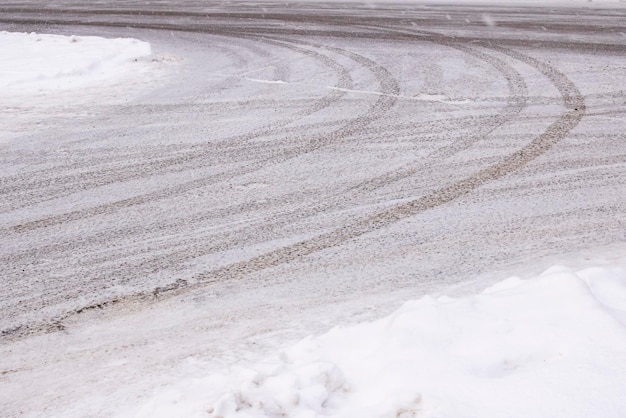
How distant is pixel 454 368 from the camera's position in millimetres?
3303

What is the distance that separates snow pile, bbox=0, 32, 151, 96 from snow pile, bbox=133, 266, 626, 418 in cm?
796

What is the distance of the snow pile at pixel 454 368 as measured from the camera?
10.1ft

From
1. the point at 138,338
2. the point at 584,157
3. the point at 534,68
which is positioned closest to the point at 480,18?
the point at 534,68

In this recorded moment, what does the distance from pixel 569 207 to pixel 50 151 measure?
4.59 m

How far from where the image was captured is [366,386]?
3301mm

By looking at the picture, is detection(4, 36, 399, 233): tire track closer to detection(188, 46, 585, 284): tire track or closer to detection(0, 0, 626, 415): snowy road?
detection(0, 0, 626, 415): snowy road

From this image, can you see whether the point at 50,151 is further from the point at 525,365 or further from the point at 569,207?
the point at 525,365

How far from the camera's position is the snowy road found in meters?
4.29

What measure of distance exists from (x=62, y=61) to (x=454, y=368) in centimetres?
1037

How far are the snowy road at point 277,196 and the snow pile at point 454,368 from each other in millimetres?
429

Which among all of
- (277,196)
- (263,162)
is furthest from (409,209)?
(263,162)

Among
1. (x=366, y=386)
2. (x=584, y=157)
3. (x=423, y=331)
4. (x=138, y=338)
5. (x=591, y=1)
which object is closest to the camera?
(x=366, y=386)

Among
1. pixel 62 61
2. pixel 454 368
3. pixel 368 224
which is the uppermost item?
pixel 62 61

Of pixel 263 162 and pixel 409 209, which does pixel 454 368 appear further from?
pixel 263 162
